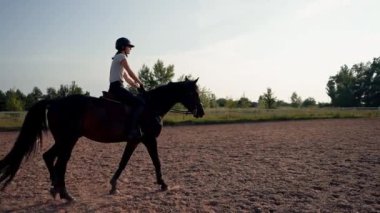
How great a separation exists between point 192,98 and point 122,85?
1.49m

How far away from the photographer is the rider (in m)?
6.98

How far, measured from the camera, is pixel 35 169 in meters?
9.96

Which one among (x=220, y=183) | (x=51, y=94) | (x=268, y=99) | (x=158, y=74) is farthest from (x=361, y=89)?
(x=220, y=183)

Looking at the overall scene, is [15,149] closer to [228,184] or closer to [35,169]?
[35,169]

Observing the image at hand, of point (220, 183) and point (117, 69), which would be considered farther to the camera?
point (220, 183)

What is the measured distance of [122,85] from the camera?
7172 millimetres

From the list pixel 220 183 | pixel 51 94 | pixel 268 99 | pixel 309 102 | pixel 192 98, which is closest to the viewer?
pixel 192 98

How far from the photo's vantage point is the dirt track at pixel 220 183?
6043 mm

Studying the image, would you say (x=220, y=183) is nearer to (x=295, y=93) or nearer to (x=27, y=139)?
(x=27, y=139)

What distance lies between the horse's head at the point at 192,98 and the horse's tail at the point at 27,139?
2771 mm

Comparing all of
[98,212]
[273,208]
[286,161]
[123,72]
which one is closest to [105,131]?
[123,72]

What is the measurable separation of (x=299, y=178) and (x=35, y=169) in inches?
280

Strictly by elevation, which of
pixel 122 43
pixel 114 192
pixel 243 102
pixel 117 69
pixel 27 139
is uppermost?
pixel 243 102

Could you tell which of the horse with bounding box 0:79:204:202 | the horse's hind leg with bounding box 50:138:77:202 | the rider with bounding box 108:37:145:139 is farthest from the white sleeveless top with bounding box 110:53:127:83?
the horse's hind leg with bounding box 50:138:77:202
